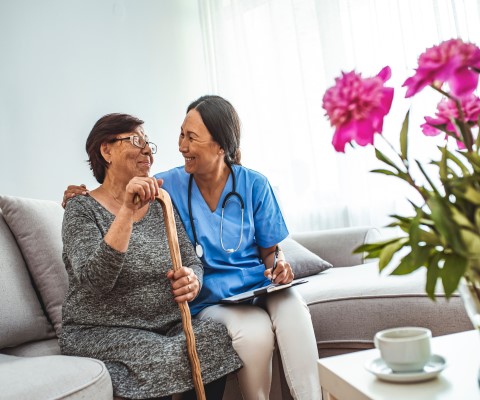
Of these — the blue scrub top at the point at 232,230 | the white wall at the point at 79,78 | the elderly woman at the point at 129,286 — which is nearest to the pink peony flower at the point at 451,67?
the elderly woman at the point at 129,286

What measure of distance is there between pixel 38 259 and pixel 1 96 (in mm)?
1276

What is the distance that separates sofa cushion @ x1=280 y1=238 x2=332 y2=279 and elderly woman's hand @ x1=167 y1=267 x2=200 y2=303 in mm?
752

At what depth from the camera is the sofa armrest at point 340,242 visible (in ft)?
7.82

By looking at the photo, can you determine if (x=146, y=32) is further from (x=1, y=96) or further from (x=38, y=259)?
(x=38, y=259)

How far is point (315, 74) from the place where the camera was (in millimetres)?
3127

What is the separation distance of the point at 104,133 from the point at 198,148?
0.31 m

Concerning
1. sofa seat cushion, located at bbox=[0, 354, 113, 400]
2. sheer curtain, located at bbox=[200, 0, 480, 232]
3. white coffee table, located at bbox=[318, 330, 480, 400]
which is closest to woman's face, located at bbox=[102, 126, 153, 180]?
sofa seat cushion, located at bbox=[0, 354, 113, 400]

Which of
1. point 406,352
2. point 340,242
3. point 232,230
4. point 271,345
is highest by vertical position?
point 232,230

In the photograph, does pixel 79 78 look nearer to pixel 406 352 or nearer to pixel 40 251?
pixel 40 251

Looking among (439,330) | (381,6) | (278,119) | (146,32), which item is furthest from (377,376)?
(146,32)

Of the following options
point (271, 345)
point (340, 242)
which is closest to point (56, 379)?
point (271, 345)

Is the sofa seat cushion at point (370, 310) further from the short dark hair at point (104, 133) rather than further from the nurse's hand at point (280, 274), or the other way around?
the short dark hair at point (104, 133)

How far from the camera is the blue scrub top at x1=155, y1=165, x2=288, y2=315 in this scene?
1.79 m

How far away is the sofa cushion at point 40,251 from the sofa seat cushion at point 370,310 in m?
0.78
